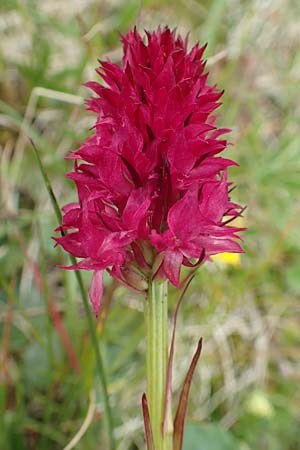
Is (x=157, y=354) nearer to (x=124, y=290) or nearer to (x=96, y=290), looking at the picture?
(x=96, y=290)

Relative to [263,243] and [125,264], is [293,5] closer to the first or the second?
[263,243]

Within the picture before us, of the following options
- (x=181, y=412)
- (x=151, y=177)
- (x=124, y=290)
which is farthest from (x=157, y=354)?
(x=124, y=290)

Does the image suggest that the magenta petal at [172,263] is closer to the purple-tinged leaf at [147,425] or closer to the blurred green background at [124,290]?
the purple-tinged leaf at [147,425]

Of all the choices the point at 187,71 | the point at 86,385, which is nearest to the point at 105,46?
the point at 86,385

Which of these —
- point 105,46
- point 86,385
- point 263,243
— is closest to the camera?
point 86,385

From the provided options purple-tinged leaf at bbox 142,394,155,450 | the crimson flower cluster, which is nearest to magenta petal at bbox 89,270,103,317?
the crimson flower cluster
